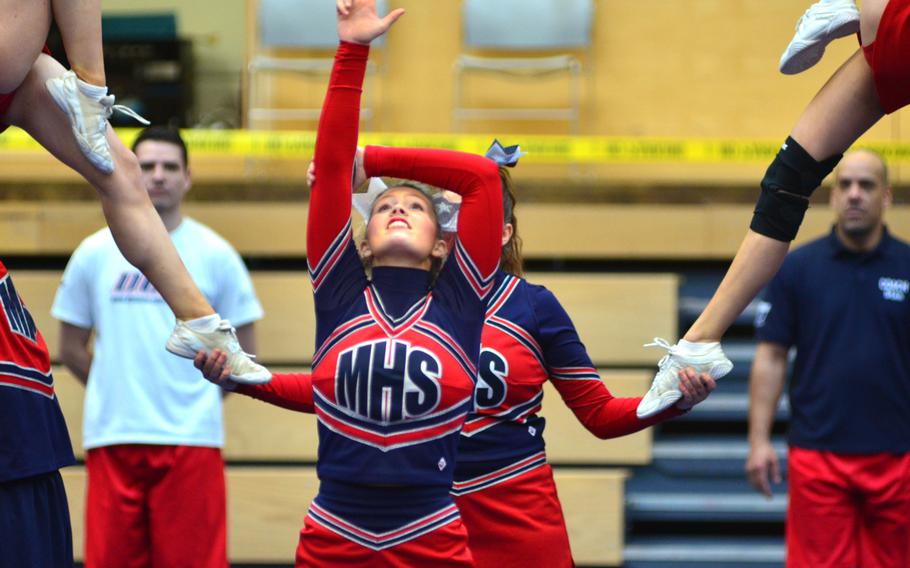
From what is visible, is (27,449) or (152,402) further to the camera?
(152,402)

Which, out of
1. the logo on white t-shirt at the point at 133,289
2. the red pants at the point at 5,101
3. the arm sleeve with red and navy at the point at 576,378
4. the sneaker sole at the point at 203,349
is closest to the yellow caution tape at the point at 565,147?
the logo on white t-shirt at the point at 133,289

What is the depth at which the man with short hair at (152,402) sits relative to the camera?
4.88m

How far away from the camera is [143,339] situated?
501cm

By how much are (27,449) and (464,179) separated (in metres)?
1.14

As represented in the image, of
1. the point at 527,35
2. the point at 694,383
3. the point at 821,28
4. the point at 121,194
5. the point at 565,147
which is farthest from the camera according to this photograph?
the point at 527,35

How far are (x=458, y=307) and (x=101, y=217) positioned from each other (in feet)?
12.6

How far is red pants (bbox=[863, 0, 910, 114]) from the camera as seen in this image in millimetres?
2939

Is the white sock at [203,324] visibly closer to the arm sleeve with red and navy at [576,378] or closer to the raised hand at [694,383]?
the arm sleeve with red and navy at [576,378]

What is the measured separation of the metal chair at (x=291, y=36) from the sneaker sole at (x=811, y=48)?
425cm

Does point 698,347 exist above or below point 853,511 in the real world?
above

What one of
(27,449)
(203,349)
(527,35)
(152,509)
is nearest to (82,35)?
(203,349)

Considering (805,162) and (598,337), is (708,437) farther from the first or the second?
(805,162)

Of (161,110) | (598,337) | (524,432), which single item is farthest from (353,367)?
(161,110)

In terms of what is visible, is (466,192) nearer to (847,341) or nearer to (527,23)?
(847,341)
